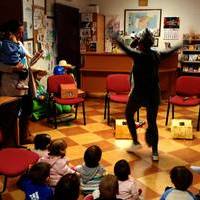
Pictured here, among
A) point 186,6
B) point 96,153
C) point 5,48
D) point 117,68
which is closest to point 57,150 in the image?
point 96,153

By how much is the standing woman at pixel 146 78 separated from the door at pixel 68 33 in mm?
3378

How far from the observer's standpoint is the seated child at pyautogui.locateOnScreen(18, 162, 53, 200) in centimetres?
223

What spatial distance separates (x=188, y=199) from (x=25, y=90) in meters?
2.38

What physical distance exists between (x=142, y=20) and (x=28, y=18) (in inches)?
142

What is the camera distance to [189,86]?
5.18 meters

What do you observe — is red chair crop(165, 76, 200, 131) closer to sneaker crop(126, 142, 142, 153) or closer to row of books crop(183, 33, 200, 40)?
sneaker crop(126, 142, 142, 153)

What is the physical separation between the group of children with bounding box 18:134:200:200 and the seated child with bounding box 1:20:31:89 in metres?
1.01

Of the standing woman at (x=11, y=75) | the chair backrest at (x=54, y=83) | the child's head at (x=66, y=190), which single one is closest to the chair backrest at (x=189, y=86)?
the chair backrest at (x=54, y=83)

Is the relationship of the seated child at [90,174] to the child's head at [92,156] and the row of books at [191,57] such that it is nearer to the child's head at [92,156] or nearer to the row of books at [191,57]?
the child's head at [92,156]

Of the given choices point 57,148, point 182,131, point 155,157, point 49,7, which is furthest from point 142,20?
point 57,148

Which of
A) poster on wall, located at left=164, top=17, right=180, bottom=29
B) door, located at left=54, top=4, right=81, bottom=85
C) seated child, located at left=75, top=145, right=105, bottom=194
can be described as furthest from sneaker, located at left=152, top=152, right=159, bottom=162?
poster on wall, located at left=164, top=17, right=180, bottom=29

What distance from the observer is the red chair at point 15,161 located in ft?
7.79

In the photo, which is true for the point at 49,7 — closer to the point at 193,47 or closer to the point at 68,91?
the point at 68,91

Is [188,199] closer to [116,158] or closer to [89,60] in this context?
[116,158]
